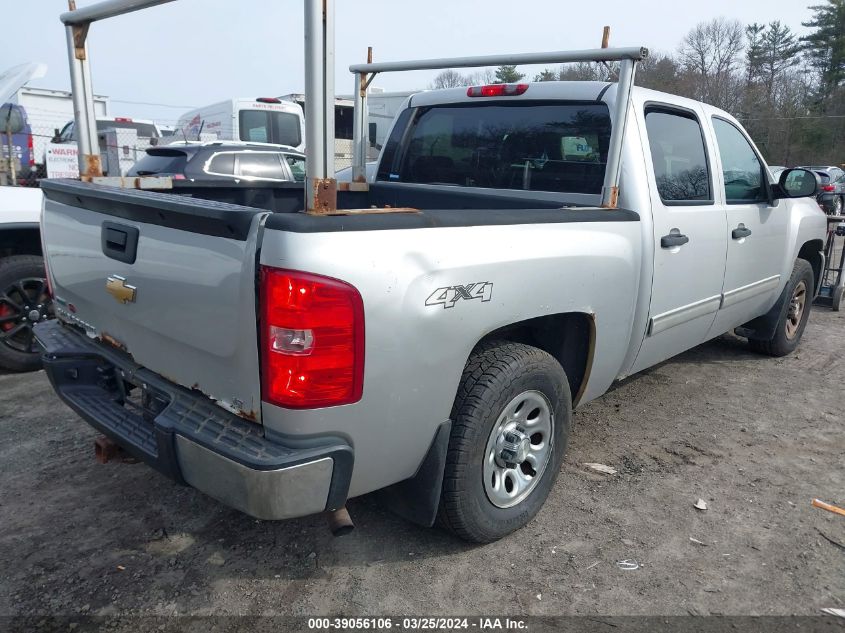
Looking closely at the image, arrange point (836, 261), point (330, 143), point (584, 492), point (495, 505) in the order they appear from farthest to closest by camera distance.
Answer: point (836, 261) < point (584, 492) < point (495, 505) < point (330, 143)

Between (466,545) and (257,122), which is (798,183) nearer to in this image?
(466,545)

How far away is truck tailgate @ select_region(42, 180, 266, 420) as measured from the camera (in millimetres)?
2078

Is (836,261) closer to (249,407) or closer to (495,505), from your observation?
(495,505)

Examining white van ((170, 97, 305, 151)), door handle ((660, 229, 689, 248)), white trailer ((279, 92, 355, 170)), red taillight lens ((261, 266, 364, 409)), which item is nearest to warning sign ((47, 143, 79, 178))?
white van ((170, 97, 305, 151))

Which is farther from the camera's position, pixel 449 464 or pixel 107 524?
pixel 107 524

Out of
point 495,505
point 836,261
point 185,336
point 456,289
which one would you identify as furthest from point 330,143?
point 836,261

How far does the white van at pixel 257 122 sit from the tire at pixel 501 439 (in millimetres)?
12220

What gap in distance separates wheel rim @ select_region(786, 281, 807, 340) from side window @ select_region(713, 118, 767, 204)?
1421mm

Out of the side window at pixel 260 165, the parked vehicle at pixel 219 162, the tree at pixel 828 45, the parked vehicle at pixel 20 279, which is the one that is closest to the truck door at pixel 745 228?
the parked vehicle at pixel 20 279

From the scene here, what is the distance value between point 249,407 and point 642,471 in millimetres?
2327

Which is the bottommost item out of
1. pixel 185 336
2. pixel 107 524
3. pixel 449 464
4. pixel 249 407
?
pixel 107 524

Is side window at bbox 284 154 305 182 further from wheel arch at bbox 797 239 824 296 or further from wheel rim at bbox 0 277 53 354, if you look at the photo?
wheel arch at bbox 797 239 824 296

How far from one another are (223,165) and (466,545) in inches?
280

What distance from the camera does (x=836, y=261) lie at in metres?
11.4
